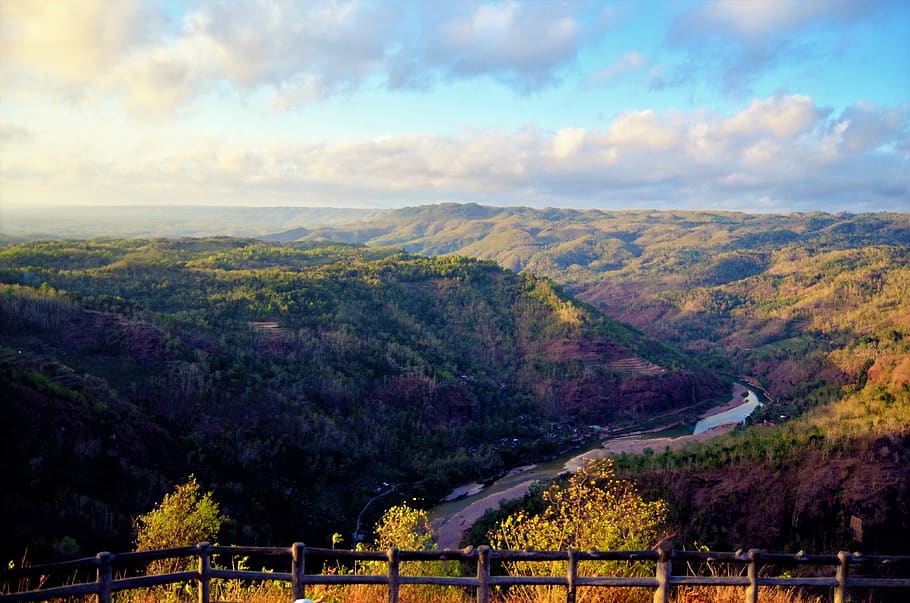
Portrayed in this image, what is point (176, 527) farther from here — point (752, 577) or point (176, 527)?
point (752, 577)

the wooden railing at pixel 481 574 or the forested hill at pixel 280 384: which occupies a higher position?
the wooden railing at pixel 481 574

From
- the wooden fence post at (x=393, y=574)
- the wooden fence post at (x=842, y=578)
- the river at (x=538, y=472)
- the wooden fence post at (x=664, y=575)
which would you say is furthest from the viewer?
the river at (x=538, y=472)

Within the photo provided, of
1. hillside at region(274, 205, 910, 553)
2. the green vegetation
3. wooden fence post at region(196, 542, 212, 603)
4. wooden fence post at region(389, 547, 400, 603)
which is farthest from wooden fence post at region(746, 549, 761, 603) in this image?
hillside at region(274, 205, 910, 553)

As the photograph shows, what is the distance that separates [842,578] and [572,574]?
566cm

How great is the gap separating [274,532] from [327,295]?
52460 mm

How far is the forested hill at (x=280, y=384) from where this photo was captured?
122ft

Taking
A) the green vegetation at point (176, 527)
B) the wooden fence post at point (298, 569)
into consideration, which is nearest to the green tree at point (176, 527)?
the green vegetation at point (176, 527)

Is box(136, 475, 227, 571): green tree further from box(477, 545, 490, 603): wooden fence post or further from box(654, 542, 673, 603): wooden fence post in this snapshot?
box(654, 542, 673, 603): wooden fence post

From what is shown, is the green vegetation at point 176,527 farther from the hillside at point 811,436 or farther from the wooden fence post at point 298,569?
the hillside at point 811,436

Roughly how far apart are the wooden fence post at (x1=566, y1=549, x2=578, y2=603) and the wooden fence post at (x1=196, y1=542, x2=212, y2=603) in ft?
23.0

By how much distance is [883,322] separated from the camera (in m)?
110

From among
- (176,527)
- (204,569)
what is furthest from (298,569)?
(176,527)

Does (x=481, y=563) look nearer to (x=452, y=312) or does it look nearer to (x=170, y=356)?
(x=170, y=356)

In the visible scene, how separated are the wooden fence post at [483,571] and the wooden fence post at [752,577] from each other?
529cm
